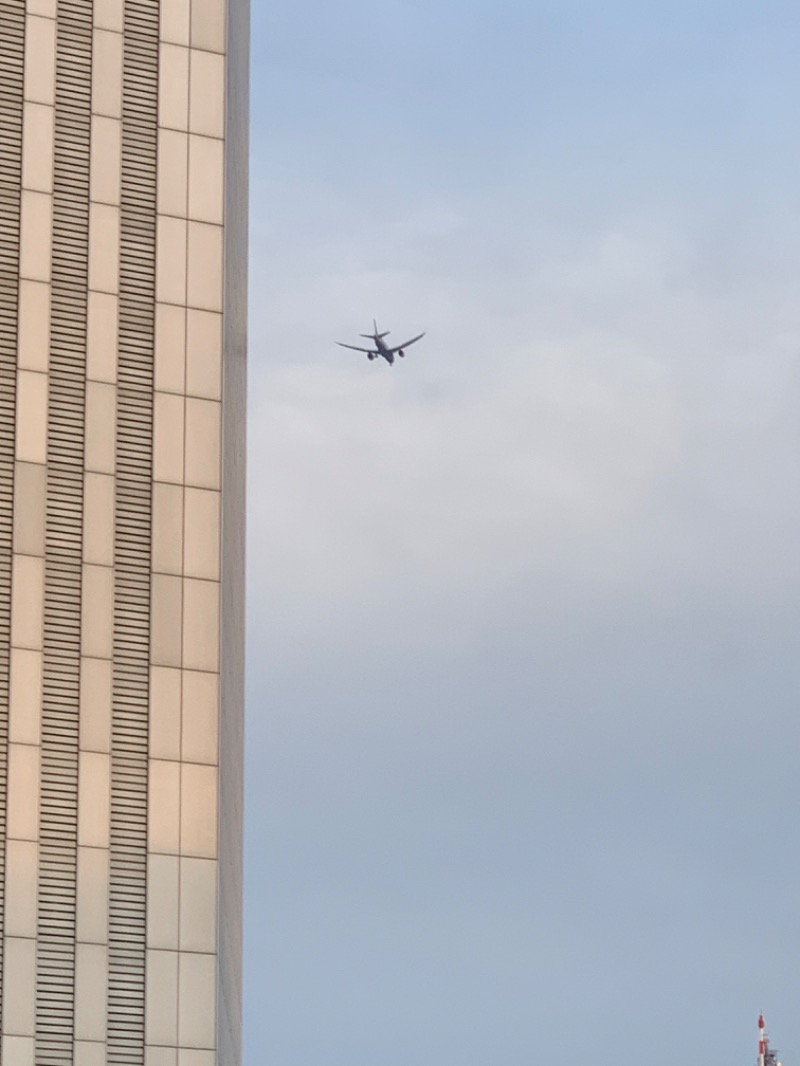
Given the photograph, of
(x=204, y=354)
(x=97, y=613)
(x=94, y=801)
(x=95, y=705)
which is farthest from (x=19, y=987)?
(x=204, y=354)

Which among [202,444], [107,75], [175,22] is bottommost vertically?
[202,444]

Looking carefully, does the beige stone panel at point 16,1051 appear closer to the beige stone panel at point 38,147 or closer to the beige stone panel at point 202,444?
the beige stone panel at point 202,444

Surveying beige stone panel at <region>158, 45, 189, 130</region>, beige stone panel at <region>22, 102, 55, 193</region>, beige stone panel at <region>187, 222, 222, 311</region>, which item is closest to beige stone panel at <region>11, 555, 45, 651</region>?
beige stone panel at <region>187, 222, 222, 311</region>

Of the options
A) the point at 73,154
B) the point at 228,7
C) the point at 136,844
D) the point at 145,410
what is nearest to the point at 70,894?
the point at 136,844

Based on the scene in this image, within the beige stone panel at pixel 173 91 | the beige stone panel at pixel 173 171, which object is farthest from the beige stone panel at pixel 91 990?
the beige stone panel at pixel 173 91

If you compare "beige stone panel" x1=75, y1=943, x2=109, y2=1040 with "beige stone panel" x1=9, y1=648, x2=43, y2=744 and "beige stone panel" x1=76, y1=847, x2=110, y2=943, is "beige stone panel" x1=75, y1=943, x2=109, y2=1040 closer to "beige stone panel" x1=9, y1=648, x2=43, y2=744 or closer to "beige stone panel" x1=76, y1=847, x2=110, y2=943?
"beige stone panel" x1=76, y1=847, x2=110, y2=943

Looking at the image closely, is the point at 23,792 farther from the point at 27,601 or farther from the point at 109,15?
the point at 109,15

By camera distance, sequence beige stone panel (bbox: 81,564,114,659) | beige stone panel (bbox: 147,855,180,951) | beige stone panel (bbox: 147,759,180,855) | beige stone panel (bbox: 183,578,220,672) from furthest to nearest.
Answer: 1. beige stone panel (bbox: 183,578,220,672)
2. beige stone panel (bbox: 81,564,114,659)
3. beige stone panel (bbox: 147,759,180,855)
4. beige stone panel (bbox: 147,855,180,951)
